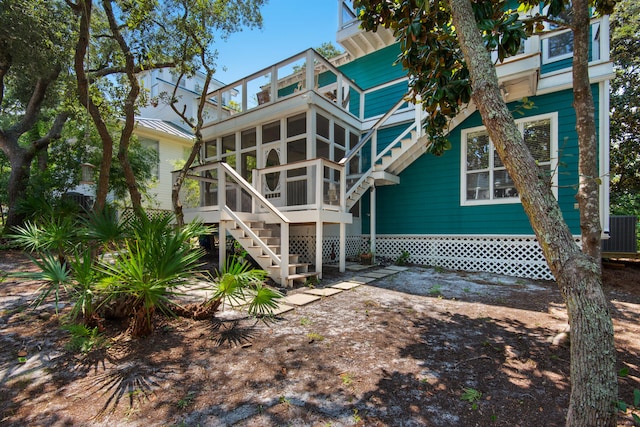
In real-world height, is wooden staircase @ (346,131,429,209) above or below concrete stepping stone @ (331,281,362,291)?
above

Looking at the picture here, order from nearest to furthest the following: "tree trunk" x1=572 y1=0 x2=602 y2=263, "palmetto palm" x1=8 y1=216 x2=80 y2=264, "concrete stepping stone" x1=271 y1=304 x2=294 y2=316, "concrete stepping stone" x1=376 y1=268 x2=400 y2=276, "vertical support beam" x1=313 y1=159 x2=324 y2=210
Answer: "tree trunk" x1=572 y1=0 x2=602 y2=263, "palmetto palm" x1=8 y1=216 x2=80 y2=264, "concrete stepping stone" x1=271 y1=304 x2=294 y2=316, "vertical support beam" x1=313 y1=159 x2=324 y2=210, "concrete stepping stone" x1=376 y1=268 x2=400 y2=276

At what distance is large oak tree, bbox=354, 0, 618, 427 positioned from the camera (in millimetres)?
1662

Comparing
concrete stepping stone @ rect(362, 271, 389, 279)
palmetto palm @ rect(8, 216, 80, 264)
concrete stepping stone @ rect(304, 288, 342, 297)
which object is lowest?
concrete stepping stone @ rect(362, 271, 389, 279)

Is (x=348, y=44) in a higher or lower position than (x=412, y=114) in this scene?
higher

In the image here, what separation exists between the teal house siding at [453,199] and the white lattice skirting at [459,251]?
22cm

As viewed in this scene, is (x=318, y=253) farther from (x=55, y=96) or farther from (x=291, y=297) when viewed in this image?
(x=55, y=96)

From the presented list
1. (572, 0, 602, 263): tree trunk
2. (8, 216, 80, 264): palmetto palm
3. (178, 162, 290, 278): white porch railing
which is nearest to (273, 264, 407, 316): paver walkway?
(178, 162, 290, 278): white porch railing

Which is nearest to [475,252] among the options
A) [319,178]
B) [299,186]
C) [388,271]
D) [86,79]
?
[388,271]

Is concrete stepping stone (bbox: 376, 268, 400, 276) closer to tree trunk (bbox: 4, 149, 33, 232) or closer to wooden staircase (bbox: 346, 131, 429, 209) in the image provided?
wooden staircase (bbox: 346, 131, 429, 209)

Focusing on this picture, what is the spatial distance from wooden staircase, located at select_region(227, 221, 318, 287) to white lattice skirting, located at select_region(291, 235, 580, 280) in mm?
2294

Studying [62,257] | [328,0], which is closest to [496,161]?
[328,0]

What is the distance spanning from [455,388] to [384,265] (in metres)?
6.07

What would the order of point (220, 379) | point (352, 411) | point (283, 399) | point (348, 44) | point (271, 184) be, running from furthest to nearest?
1. point (348, 44)
2. point (271, 184)
3. point (220, 379)
4. point (283, 399)
5. point (352, 411)

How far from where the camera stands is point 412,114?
873 cm
